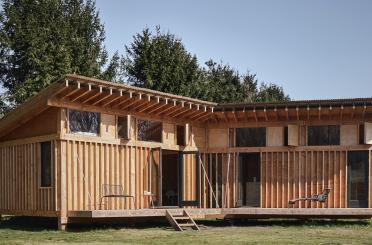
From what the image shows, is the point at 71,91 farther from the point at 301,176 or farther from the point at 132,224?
the point at 301,176

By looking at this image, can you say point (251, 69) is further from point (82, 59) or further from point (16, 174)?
point (16, 174)

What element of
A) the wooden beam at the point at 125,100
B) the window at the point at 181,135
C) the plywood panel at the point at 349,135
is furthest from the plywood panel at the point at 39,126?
the plywood panel at the point at 349,135

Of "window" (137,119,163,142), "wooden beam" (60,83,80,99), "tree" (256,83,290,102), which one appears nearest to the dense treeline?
"tree" (256,83,290,102)

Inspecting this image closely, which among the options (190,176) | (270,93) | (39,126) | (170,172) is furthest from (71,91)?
(270,93)

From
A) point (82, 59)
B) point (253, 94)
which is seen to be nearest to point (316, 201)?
point (82, 59)

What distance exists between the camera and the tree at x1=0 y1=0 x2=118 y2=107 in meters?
32.4

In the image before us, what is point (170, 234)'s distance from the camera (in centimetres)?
1644

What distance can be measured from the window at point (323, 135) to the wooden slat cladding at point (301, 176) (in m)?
0.35

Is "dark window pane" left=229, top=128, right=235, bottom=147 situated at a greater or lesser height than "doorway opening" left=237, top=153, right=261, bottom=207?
greater

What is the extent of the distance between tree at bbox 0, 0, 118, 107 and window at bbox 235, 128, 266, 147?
1268cm

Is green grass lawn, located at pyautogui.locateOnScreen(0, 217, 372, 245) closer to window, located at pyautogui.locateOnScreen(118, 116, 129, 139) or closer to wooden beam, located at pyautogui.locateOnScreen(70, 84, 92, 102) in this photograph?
window, located at pyautogui.locateOnScreen(118, 116, 129, 139)

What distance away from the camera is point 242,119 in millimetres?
22625

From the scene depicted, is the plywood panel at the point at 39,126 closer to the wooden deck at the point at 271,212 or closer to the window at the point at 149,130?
the wooden deck at the point at 271,212

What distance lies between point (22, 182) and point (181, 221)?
16.3ft
